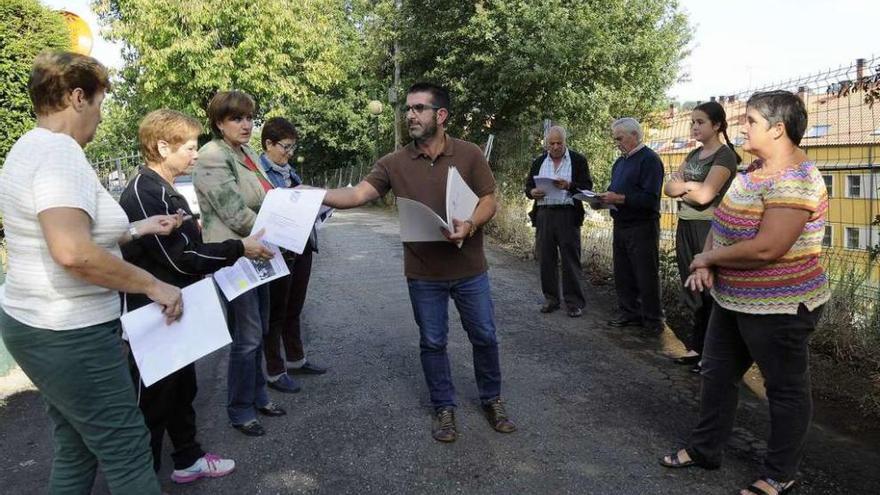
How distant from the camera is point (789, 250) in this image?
2758 mm

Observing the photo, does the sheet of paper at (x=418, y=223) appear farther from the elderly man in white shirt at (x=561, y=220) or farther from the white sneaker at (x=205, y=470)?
the elderly man in white shirt at (x=561, y=220)

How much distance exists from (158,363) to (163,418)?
0.71m

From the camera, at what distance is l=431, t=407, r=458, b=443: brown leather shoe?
360 centimetres

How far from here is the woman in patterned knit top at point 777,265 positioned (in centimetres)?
271

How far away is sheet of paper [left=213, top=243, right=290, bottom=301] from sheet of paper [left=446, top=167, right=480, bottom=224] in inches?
40.7

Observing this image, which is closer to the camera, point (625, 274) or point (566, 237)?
point (625, 274)

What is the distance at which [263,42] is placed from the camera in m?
18.8

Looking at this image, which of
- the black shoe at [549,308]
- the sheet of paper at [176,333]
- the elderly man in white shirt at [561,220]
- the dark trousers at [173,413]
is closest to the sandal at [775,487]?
the sheet of paper at [176,333]

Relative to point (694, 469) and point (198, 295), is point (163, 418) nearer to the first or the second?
point (198, 295)

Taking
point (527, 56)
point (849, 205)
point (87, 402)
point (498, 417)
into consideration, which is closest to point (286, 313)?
point (498, 417)

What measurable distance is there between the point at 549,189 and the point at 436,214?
134 inches

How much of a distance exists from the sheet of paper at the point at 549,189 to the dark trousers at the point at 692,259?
1691 millimetres

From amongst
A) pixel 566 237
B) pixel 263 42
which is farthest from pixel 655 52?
pixel 566 237

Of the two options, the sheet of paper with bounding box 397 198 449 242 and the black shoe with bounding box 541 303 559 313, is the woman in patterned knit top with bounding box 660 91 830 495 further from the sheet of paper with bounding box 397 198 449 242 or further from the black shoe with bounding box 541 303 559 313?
the black shoe with bounding box 541 303 559 313
